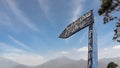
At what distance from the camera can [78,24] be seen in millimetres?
42656

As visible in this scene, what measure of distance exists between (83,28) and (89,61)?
587 centimetres

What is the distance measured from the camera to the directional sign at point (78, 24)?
1602 inches

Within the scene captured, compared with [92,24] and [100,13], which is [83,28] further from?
[100,13]

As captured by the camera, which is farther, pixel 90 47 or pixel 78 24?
pixel 78 24

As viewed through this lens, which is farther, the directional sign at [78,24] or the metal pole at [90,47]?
the directional sign at [78,24]

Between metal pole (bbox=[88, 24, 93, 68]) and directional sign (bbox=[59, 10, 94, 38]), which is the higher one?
directional sign (bbox=[59, 10, 94, 38])

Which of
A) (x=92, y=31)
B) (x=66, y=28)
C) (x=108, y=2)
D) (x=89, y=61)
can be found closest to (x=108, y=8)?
(x=108, y=2)

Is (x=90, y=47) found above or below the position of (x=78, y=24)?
below

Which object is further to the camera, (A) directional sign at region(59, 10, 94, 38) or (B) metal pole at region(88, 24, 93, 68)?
(A) directional sign at region(59, 10, 94, 38)

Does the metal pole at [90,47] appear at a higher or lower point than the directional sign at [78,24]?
lower

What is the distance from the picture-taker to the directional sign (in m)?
40.7

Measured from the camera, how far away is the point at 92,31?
3934 cm

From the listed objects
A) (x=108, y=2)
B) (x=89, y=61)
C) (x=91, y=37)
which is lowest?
(x=89, y=61)

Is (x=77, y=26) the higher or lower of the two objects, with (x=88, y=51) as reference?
higher
